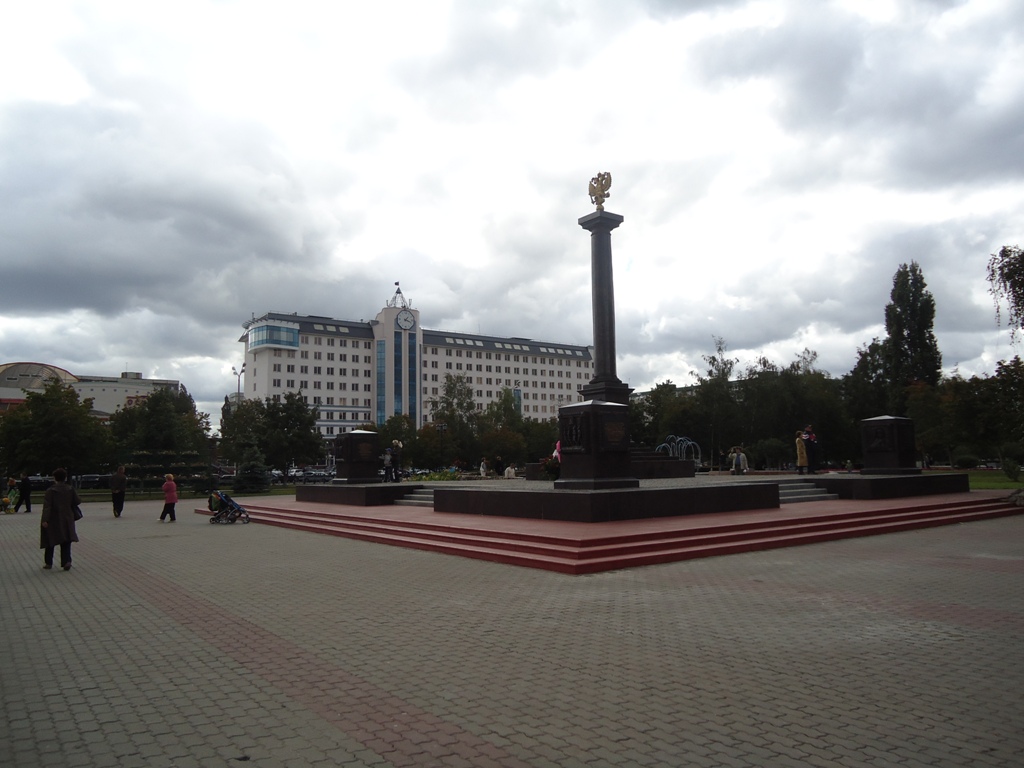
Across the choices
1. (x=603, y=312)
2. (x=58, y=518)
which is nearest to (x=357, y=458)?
(x=603, y=312)

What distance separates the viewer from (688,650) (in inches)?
256

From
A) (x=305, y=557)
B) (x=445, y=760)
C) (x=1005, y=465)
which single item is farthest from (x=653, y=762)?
(x=1005, y=465)

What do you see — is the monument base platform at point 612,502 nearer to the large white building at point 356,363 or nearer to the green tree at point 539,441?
the green tree at point 539,441

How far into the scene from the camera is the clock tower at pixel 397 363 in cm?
11412

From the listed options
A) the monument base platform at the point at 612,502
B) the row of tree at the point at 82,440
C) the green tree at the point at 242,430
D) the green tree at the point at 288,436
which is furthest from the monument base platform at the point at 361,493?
the green tree at the point at 288,436

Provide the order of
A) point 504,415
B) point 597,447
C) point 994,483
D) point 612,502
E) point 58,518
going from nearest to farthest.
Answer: point 58,518
point 612,502
point 597,447
point 994,483
point 504,415

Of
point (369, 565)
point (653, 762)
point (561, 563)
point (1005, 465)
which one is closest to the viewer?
point (653, 762)

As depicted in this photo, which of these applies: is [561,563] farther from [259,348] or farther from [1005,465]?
[259,348]

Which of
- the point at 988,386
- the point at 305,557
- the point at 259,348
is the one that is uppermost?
the point at 259,348

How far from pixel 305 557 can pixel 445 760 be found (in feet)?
33.1

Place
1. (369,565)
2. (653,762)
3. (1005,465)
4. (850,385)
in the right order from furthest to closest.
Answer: (850,385), (1005,465), (369,565), (653,762)

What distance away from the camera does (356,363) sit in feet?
379

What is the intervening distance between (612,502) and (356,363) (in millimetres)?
104441

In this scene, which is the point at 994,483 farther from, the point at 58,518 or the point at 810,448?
the point at 58,518
